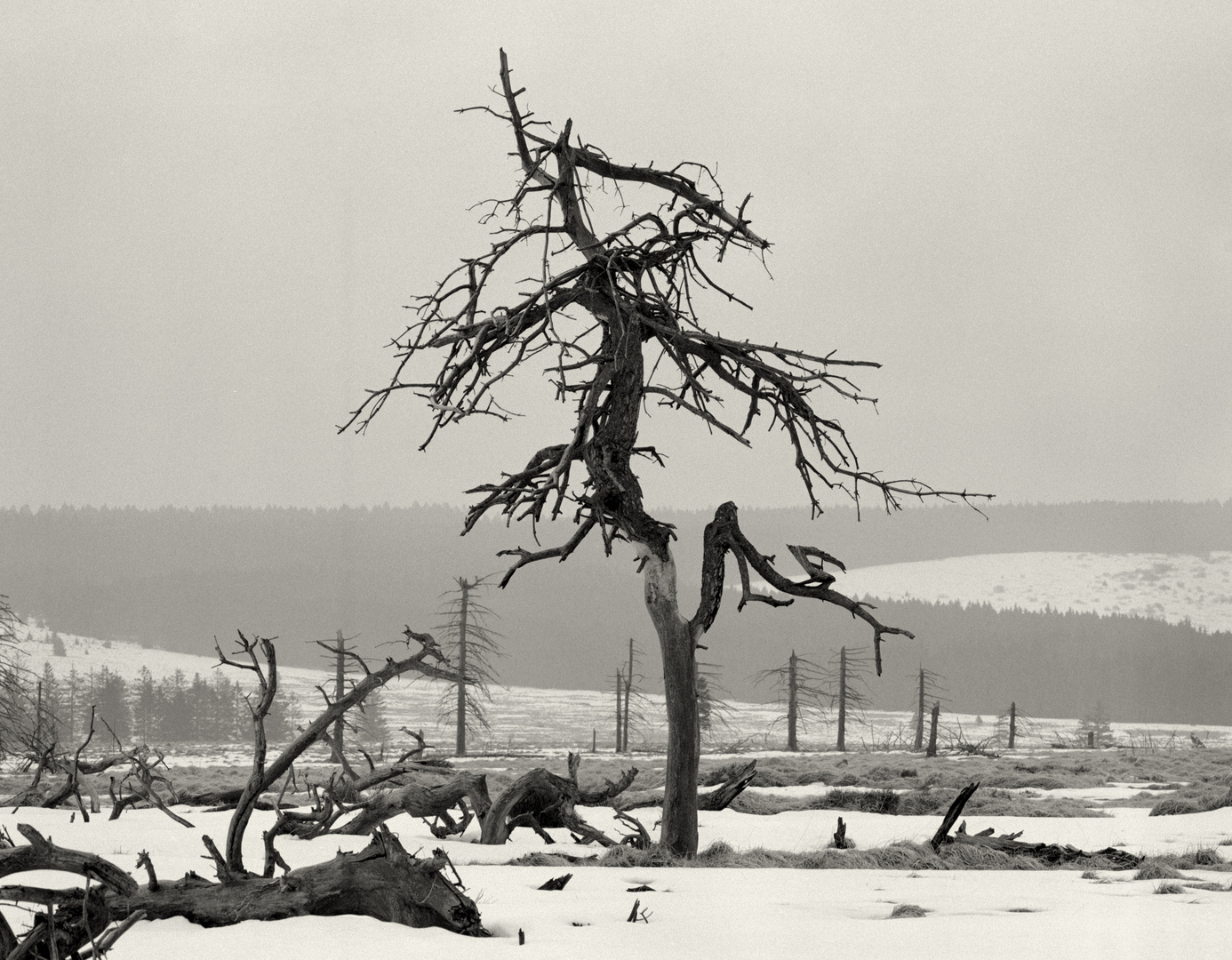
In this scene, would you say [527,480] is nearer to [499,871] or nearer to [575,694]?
[499,871]

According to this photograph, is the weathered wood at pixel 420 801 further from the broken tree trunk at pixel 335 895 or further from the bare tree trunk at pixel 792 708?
the bare tree trunk at pixel 792 708

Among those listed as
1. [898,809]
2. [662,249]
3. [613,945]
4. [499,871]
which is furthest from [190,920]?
[898,809]

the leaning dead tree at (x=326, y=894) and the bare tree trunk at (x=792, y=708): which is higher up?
the leaning dead tree at (x=326, y=894)

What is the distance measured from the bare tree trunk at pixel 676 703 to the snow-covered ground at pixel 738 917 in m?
0.94

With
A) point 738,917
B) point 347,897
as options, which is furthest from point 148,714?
point 738,917

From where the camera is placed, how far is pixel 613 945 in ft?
18.8

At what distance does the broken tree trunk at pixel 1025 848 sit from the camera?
990cm

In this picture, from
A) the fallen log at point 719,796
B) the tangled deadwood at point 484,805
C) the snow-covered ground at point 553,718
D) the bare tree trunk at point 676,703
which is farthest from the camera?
the snow-covered ground at point 553,718

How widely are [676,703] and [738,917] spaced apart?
3160 millimetres

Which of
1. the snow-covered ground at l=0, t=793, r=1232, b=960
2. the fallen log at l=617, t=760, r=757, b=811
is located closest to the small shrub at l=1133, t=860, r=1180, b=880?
the snow-covered ground at l=0, t=793, r=1232, b=960

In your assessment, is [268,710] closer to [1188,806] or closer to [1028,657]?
[1188,806]

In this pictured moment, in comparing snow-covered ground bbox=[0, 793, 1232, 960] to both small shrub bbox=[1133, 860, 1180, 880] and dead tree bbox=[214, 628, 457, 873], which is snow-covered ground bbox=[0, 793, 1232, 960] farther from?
dead tree bbox=[214, 628, 457, 873]

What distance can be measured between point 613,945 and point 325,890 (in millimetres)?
1607

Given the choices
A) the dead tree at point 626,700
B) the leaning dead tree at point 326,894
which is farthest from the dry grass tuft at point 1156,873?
the dead tree at point 626,700
